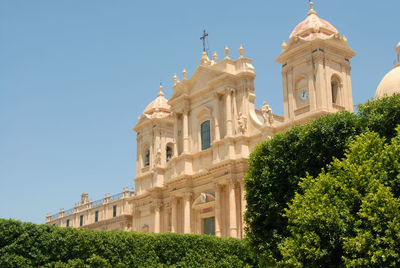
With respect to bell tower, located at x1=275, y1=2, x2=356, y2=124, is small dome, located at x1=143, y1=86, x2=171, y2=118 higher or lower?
higher

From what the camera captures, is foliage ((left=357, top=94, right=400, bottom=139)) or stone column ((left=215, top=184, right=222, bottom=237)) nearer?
foliage ((left=357, top=94, right=400, bottom=139))

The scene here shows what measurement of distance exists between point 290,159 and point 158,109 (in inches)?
1177

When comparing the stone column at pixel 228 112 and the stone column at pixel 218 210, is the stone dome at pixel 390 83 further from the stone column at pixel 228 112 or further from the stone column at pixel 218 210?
the stone column at pixel 218 210

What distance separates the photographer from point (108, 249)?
26.1 meters

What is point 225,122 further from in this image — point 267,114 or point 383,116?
point 383,116

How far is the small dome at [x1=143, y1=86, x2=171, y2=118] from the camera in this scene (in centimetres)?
4908

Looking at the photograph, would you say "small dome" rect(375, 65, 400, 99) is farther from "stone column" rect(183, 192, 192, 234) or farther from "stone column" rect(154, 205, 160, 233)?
"stone column" rect(154, 205, 160, 233)

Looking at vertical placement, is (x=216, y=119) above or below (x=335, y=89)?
below

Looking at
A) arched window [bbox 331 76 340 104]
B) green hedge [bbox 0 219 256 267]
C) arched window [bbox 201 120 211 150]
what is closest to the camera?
green hedge [bbox 0 219 256 267]

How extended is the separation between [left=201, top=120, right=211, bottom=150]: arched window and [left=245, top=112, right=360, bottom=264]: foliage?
1782 centimetres

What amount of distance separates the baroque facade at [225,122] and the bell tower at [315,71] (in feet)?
0.20

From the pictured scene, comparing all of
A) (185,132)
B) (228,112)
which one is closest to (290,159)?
(228,112)

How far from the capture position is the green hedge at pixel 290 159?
61.7 feet

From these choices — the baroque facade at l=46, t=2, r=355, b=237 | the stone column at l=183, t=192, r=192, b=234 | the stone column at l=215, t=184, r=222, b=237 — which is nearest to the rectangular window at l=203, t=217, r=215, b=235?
the baroque facade at l=46, t=2, r=355, b=237
